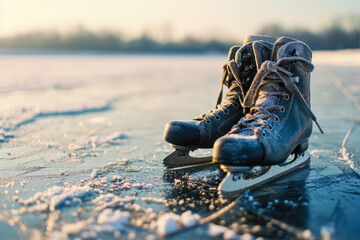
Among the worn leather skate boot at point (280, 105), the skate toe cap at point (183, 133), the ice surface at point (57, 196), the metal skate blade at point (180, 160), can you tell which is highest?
the worn leather skate boot at point (280, 105)

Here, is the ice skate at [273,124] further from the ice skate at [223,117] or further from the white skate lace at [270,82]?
the ice skate at [223,117]

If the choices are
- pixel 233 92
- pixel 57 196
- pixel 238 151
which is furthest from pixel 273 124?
pixel 57 196

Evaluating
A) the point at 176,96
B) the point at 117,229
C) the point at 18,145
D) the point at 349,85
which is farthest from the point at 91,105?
the point at 349,85

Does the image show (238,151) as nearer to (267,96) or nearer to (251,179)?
(251,179)

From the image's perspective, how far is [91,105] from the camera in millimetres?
4500

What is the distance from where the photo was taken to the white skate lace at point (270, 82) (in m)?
1.73

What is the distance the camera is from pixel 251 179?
1652 mm

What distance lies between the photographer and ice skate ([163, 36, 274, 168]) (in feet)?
6.26

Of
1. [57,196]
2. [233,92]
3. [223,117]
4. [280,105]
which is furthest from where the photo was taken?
[233,92]

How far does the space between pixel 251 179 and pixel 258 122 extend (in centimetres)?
28

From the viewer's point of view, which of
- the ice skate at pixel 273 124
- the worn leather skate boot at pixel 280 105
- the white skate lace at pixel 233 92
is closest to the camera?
the ice skate at pixel 273 124

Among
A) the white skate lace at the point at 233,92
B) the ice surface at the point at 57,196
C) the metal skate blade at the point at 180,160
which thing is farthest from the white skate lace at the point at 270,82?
the ice surface at the point at 57,196

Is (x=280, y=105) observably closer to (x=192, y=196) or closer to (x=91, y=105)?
(x=192, y=196)

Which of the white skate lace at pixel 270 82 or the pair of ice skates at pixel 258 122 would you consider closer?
the pair of ice skates at pixel 258 122
